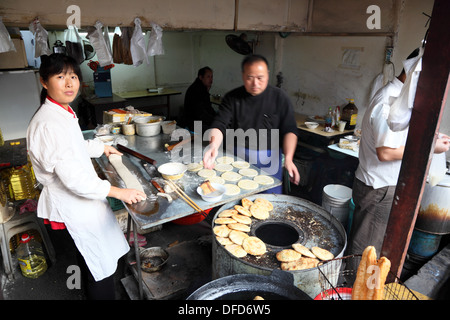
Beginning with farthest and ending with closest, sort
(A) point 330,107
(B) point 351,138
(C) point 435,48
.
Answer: (A) point 330,107
(B) point 351,138
(C) point 435,48

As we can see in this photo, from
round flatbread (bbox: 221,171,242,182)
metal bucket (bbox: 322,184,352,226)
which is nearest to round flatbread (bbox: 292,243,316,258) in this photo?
round flatbread (bbox: 221,171,242,182)

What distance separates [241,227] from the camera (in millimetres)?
2346

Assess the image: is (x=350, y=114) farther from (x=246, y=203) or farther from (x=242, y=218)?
(x=242, y=218)

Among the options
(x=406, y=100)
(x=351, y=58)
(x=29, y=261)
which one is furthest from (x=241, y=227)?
(x=351, y=58)

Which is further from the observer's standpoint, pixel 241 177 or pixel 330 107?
pixel 330 107

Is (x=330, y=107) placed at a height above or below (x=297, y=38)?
below

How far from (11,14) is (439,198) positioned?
5.34 m

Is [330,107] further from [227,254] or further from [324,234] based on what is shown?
[227,254]

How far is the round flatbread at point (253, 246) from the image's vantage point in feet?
6.94

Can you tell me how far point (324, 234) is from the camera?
2334 millimetres

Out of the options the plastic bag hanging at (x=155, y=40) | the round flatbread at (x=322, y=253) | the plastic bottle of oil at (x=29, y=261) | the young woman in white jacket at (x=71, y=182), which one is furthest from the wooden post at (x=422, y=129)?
the plastic bag hanging at (x=155, y=40)

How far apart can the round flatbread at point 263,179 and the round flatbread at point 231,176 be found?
0.17m

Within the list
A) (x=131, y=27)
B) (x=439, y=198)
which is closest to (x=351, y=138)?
(x=439, y=198)

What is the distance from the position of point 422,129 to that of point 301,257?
114 cm
